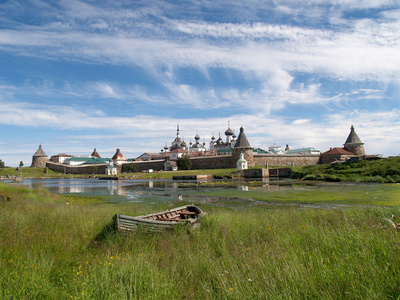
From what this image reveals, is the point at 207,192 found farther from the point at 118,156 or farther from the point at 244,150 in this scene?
the point at 118,156

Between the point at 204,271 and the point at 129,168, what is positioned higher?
the point at 129,168

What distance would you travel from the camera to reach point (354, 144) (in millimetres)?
71062

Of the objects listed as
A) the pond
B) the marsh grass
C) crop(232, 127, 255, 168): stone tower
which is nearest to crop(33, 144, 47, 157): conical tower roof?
crop(232, 127, 255, 168): stone tower

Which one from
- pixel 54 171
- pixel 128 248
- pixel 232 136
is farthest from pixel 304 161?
pixel 54 171

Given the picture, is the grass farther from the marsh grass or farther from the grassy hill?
the marsh grass

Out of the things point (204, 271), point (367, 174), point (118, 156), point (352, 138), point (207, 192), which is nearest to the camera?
point (204, 271)

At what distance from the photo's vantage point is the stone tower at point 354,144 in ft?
232

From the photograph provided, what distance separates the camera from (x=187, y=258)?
534cm

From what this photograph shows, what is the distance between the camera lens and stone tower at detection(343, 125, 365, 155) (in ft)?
232

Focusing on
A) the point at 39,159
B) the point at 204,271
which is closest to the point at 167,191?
the point at 204,271

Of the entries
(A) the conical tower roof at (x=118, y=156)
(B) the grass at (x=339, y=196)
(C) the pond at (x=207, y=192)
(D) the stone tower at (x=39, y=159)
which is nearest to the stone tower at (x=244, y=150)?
(C) the pond at (x=207, y=192)

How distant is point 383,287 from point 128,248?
4998 mm

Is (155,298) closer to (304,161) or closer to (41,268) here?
(41,268)

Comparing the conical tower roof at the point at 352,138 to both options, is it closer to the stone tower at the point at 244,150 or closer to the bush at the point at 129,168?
the stone tower at the point at 244,150
